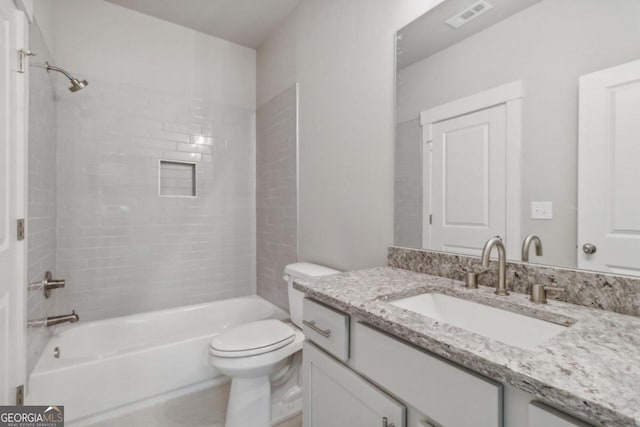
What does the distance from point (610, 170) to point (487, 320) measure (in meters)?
0.55

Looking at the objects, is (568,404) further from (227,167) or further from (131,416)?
(227,167)

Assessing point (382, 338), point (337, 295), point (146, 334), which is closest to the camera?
point (382, 338)

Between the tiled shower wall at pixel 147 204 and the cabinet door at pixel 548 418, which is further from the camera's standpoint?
the tiled shower wall at pixel 147 204

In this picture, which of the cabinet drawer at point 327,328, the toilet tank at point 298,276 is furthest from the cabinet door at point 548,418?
the toilet tank at point 298,276

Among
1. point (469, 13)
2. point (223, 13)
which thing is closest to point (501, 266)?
point (469, 13)

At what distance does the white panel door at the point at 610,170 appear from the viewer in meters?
0.82

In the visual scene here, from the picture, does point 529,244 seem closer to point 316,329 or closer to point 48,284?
point 316,329

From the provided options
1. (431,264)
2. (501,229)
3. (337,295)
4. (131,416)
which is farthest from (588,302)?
(131,416)

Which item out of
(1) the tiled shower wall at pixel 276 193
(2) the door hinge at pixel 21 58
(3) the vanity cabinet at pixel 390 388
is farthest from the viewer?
(1) the tiled shower wall at pixel 276 193

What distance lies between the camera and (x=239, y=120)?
279 cm

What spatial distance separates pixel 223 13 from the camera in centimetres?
232

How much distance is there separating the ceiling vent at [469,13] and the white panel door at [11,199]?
68.4 inches

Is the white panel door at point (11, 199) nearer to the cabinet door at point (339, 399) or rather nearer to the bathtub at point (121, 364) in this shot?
the bathtub at point (121, 364)

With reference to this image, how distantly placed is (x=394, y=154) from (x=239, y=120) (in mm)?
1775
